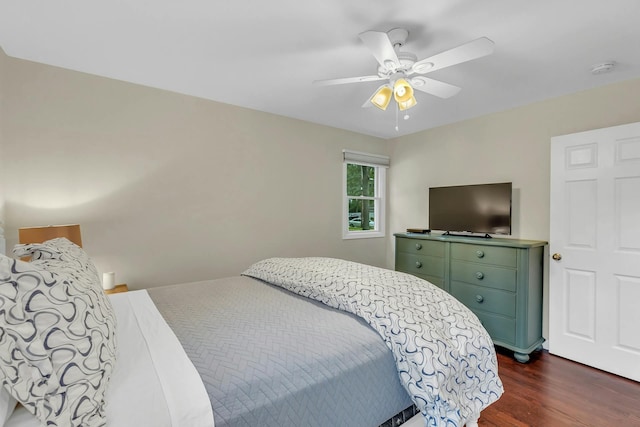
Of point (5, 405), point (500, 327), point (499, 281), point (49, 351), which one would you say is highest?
point (49, 351)

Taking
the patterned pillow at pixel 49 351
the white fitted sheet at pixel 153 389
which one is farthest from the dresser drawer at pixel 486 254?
the patterned pillow at pixel 49 351

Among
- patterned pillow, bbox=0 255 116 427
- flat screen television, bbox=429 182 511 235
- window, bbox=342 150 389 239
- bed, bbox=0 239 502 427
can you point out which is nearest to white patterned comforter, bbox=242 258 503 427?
bed, bbox=0 239 502 427

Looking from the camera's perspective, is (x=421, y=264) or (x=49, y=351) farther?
(x=421, y=264)

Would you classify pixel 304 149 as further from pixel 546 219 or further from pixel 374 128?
pixel 546 219

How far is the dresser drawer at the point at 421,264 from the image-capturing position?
3.23m

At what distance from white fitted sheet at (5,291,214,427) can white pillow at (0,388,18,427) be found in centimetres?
2

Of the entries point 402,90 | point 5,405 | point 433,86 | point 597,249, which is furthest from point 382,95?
point 597,249

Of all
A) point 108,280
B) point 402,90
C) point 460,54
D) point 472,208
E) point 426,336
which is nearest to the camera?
point 426,336

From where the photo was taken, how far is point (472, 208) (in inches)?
126

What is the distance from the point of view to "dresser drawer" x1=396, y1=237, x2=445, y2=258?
323 centimetres

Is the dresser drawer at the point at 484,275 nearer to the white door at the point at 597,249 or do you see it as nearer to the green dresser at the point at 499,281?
the green dresser at the point at 499,281

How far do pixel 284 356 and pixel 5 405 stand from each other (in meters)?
0.73

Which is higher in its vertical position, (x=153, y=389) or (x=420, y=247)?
(x=420, y=247)

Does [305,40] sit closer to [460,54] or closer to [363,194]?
[460,54]
